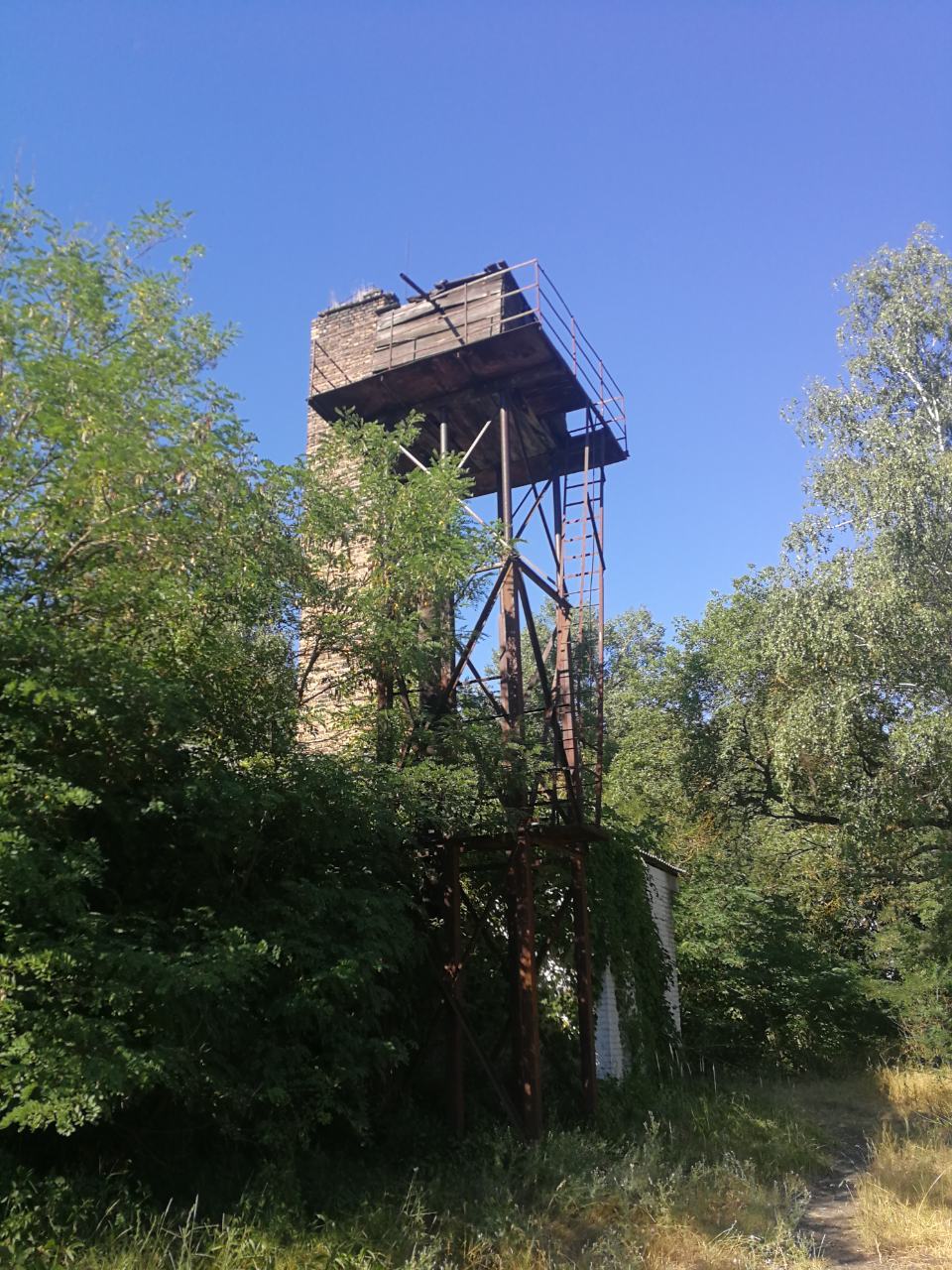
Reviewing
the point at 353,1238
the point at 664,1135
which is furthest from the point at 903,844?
the point at 353,1238

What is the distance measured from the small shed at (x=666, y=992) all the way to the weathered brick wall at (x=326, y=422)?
215 inches

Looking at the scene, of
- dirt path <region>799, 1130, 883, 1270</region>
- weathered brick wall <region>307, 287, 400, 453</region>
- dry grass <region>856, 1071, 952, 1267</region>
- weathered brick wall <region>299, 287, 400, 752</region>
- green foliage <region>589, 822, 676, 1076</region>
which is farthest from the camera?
weathered brick wall <region>307, 287, 400, 453</region>

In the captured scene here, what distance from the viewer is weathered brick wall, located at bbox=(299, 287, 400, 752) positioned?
395 inches

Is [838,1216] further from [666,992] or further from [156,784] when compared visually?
[666,992]

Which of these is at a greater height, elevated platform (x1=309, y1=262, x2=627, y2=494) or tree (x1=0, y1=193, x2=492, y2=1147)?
elevated platform (x1=309, y1=262, x2=627, y2=494)

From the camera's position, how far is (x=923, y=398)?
62.0 ft

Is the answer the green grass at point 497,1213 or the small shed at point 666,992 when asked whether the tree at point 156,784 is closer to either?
the green grass at point 497,1213

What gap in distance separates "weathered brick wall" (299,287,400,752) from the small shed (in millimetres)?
5455

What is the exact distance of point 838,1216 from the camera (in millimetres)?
8242

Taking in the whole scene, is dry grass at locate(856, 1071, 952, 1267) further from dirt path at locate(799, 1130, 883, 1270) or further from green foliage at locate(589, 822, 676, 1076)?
green foliage at locate(589, 822, 676, 1076)

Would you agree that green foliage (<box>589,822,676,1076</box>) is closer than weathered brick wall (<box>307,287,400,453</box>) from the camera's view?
Yes

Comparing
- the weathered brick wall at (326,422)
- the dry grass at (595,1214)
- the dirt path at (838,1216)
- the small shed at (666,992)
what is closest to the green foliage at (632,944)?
the small shed at (666,992)

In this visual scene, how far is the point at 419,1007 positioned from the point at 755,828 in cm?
1249

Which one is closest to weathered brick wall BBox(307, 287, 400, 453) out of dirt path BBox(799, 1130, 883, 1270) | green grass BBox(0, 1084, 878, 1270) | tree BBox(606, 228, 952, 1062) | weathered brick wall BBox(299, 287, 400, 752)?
weathered brick wall BBox(299, 287, 400, 752)
